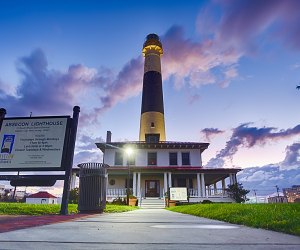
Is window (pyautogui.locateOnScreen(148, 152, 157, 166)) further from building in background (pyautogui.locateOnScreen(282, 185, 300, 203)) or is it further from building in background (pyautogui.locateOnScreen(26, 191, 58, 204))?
building in background (pyautogui.locateOnScreen(282, 185, 300, 203))

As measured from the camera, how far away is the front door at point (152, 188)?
91.8 feet

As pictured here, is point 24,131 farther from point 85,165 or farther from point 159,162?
point 159,162

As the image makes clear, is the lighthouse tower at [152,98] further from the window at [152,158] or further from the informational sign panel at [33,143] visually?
the informational sign panel at [33,143]

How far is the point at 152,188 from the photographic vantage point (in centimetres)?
2838

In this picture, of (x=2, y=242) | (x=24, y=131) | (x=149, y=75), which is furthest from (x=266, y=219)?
(x=149, y=75)

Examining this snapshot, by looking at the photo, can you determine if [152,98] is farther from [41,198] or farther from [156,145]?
[41,198]

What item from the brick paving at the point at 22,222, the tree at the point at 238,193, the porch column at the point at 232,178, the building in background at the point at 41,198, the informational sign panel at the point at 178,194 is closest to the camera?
the brick paving at the point at 22,222

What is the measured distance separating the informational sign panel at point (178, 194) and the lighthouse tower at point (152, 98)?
38.9ft

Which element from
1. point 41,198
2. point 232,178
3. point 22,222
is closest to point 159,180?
point 232,178

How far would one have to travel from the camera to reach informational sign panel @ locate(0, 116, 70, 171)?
8102 mm

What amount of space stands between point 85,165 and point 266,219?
19.5 feet

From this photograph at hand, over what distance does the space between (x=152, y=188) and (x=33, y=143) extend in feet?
70.8

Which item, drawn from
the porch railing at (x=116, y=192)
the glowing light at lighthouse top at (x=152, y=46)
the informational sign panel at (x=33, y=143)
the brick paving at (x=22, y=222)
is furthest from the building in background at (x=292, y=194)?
the brick paving at (x=22, y=222)

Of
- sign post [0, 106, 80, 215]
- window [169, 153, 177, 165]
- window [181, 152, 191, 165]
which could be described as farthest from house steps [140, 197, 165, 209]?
sign post [0, 106, 80, 215]
